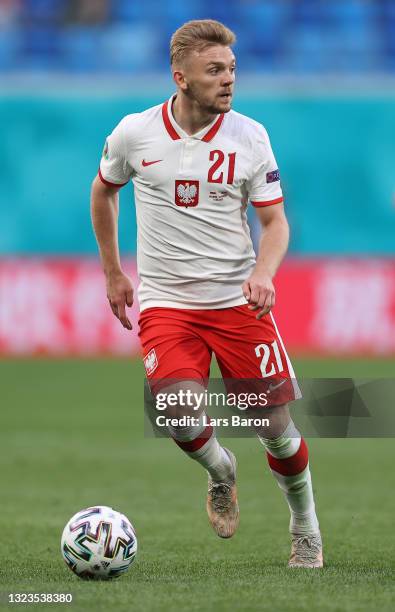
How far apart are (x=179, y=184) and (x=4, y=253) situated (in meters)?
14.7

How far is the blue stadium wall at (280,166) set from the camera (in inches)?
814

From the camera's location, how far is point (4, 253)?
814 inches

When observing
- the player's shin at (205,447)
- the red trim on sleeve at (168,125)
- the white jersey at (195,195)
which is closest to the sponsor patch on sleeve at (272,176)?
the white jersey at (195,195)

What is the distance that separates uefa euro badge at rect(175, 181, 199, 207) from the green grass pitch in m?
1.76

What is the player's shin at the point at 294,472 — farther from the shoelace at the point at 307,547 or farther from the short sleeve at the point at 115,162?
the short sleeve at the point at 115,162

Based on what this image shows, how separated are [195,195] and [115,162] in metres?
0.47

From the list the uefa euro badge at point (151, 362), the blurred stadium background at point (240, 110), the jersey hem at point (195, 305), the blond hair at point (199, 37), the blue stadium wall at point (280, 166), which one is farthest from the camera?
the blue stadium wall at point (280, 166)

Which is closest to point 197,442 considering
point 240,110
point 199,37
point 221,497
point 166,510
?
point 221,497

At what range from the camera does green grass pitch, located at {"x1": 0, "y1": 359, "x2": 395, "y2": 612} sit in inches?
214

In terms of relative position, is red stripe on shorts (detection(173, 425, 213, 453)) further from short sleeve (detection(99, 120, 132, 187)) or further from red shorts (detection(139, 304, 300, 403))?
short sleeve (detection(99, 120, 132, 187))

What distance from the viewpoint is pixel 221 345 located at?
20.7 feet

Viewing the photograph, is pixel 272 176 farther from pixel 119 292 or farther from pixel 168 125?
pixel 119 292

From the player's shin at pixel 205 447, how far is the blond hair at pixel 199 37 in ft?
5.74

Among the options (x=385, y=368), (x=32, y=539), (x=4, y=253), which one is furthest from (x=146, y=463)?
(x=4, y=253)
